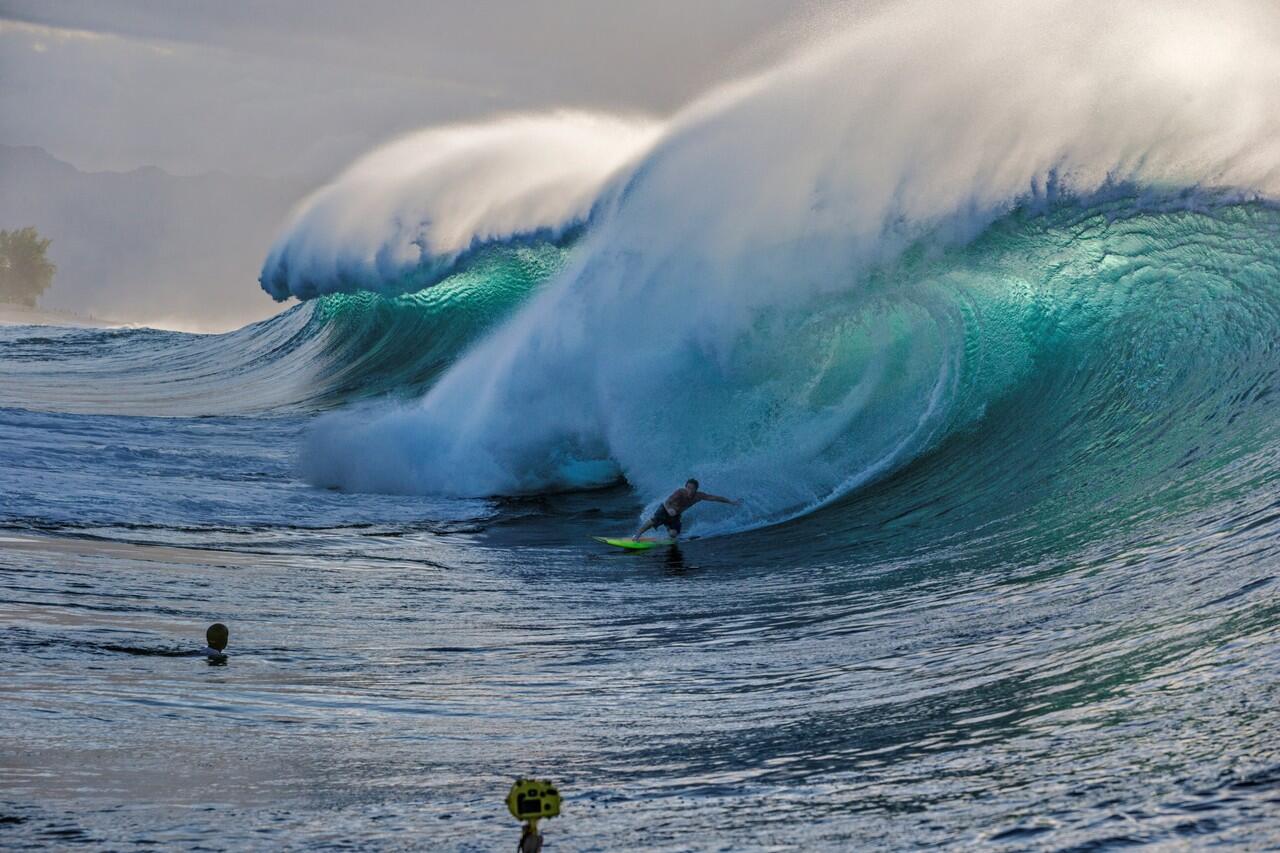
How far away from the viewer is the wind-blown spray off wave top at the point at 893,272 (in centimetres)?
1067

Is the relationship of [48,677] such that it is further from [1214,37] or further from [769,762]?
[1214,37]

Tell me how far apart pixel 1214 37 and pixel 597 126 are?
508 inches

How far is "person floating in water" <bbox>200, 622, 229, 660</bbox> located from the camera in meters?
5.57

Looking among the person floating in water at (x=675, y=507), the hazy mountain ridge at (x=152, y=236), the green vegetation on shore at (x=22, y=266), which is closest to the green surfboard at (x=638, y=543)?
the person floating in water at (x=675, y=507)

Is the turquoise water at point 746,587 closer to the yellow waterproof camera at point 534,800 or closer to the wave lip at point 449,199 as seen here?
the yellow waterproof camera at point 534,800

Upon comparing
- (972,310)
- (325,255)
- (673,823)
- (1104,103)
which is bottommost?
→ (673,823)

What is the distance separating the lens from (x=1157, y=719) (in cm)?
372

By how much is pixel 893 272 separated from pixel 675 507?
3.15 m

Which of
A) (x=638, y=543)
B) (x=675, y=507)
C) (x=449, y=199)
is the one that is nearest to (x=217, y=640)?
(x=638, y=543)

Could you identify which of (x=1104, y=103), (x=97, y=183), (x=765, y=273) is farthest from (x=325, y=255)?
(x=97, y=183)

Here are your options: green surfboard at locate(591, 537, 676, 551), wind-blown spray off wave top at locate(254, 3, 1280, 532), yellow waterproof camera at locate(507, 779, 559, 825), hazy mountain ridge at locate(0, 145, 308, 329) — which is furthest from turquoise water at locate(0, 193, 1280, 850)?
hazy mountain ridge at locate(0, 145, 308, 329)

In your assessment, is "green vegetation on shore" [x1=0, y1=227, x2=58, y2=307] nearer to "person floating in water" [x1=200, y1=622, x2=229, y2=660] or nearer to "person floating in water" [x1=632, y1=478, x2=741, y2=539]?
"person floating in water" [x1=632, y1=478, x2=741, y2=539]

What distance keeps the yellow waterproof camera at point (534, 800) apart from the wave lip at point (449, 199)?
18.0m

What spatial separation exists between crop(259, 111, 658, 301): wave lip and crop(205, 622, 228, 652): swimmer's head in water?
14997mm
